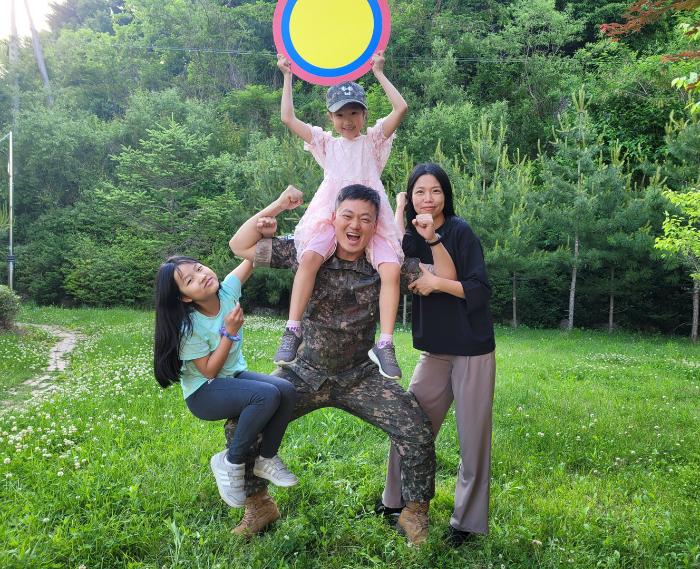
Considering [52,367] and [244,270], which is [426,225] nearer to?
[244,270]

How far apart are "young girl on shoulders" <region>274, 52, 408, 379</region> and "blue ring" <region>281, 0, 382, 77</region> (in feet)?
0.25

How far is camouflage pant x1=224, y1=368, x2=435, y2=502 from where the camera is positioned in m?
3.32

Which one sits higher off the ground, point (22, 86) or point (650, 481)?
point (22, 86)

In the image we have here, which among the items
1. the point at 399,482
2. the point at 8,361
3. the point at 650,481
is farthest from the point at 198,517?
the point at 8,361

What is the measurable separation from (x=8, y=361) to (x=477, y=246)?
8774mm

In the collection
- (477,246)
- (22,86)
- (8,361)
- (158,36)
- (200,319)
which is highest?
(158,36)

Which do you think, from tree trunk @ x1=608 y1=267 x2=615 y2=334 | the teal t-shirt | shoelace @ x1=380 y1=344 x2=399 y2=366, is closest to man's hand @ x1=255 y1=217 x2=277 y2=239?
the teal t-shirt

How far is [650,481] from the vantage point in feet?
14.4

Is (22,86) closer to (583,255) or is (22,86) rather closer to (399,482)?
(583,255)

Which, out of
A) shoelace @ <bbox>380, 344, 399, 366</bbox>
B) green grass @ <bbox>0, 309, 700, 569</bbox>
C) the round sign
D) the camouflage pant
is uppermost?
the round sign

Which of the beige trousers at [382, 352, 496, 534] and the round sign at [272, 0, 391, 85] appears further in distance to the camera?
the round sign at [272, 0, 391, 85]

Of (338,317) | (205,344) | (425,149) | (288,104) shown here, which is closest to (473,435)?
(338,317)

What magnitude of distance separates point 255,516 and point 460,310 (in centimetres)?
176

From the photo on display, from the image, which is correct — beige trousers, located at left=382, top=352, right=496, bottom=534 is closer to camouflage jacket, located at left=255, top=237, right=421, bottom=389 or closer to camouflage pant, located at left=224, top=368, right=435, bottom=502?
camouflage pant, located at left=224, top=368, right=435, bottom=502
